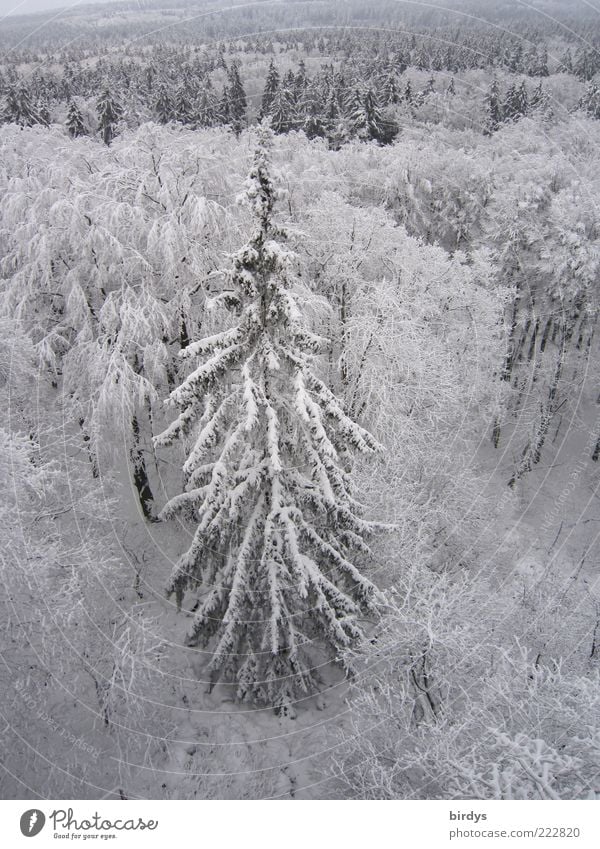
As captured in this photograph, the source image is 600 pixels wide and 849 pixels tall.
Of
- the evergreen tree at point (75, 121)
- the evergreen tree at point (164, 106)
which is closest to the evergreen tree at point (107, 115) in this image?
the evergreen tree at point (75, 121)

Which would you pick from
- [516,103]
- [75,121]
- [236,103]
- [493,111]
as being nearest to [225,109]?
[236,103]

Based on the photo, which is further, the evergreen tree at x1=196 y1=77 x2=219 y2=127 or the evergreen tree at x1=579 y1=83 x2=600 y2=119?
the evergreen tree at x1=579 y1=83 x2=600 y2=119

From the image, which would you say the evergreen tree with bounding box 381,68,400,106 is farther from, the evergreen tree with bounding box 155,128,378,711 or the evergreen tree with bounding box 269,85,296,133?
the evergreen tree with bounding box 155,128,378,711

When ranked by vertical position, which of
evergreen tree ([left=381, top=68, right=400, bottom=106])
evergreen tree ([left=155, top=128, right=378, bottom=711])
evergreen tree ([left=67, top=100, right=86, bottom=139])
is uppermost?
evergreen tree ([left=381, top=68, right=400, bottom=106])

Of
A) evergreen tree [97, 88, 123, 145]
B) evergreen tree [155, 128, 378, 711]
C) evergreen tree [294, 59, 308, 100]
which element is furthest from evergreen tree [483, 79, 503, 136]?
evergreen tree [155, 128, 378, 711]

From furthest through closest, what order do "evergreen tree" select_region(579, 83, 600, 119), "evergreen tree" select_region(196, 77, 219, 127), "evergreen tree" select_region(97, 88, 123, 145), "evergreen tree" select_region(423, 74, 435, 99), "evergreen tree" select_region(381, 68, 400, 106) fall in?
"evergreen tree" select_region(423, 74, 435, 99)
"evergreen tree" select_region(579, 83, 600, 119)
"evergreen tree" select_region(196, 77, 219, 127)
"evergreen tree" select_region(381, 68, 400, 106)
"evergreen tree" select_region(97, 88, 123, 145)

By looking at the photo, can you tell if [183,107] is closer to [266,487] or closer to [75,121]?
[75,121]

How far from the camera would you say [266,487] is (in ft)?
33.9

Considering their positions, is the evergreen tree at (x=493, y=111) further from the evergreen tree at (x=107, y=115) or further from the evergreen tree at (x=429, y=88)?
the evergreen tree at (x=107, y=115)

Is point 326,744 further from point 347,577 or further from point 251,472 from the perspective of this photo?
point 251,472

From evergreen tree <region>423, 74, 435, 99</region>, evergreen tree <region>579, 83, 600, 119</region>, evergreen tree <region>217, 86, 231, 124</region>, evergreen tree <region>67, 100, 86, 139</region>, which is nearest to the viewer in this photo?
evergreen tree <region>67, 100, 86, 139</region>

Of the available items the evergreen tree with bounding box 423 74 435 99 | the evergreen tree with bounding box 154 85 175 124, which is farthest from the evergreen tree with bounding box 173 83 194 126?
the evergreen tree with bounding box 423 74 435 99

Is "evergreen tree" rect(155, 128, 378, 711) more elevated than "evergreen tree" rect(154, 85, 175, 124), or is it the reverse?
"evergreen tree" rect(154, 85, 175, 124)

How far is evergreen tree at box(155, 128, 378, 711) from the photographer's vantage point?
28.8ft
